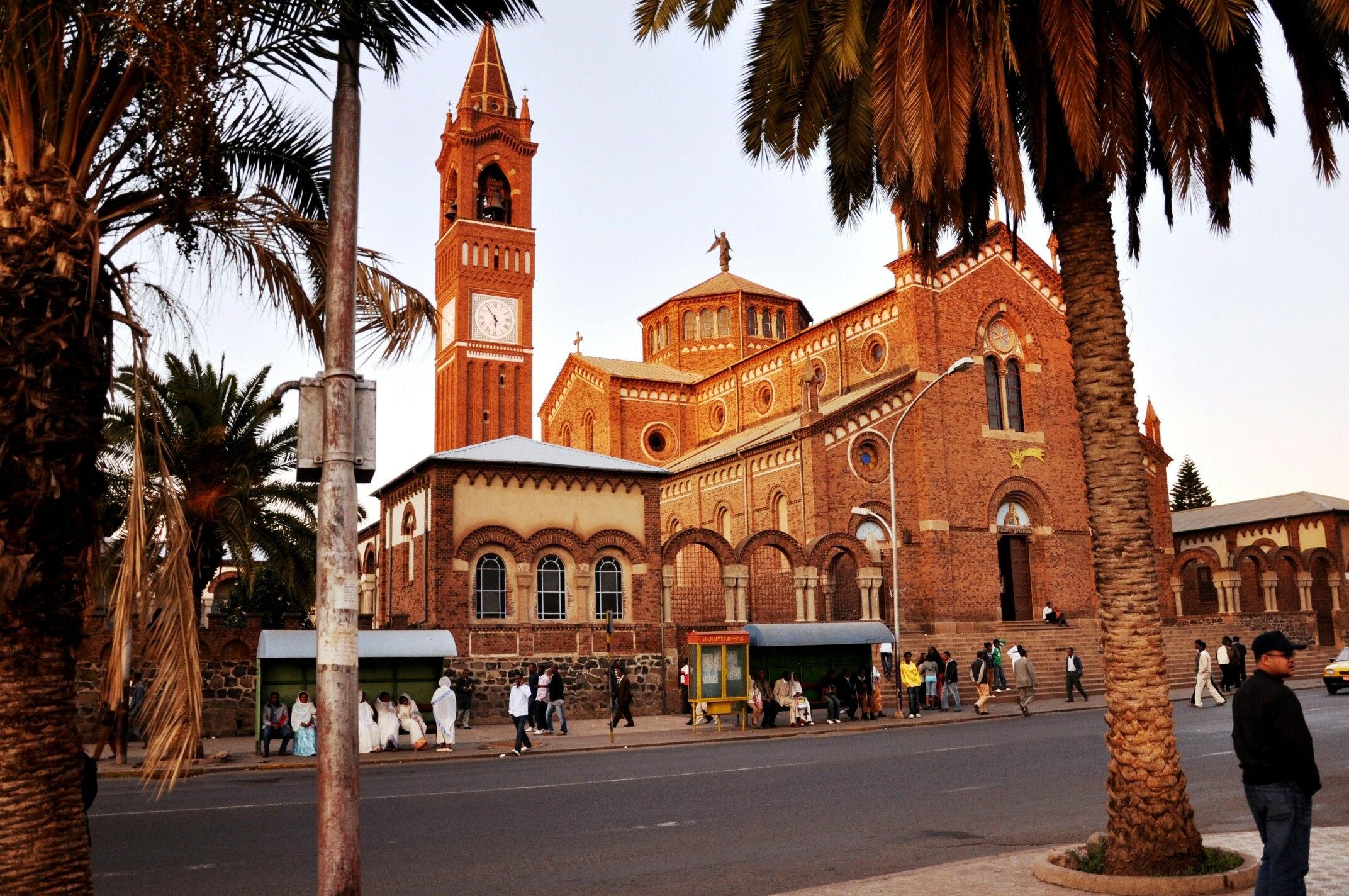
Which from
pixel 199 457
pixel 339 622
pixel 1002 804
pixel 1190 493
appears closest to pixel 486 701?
pixel 199 457

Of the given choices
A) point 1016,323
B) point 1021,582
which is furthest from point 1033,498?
point 1016,323

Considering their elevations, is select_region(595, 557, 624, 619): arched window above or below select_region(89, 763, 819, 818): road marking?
above

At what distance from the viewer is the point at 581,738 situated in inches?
958

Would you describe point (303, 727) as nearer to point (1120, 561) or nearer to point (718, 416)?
point (1120, 561)

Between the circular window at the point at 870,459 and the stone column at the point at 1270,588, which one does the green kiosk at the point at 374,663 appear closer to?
the circular window at the point at 870,459

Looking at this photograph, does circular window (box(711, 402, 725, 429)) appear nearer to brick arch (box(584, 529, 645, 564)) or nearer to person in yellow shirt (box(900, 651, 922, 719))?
brick arch (box(584, 529, 645, 564))

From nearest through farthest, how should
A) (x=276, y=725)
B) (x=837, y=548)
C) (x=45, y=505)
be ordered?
(x=45, y=505)
(x=276, y=725)
(x=837, y=548)

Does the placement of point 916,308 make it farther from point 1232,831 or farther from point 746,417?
point 1232,831

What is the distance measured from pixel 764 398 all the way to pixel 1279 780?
140 feet

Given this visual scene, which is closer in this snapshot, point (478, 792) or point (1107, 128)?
point (1107, 128)

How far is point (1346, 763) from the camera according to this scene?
49.3 ft

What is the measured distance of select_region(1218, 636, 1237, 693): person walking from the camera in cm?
3200

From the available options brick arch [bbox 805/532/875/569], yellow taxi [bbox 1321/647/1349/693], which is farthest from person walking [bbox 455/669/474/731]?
yellow taxi [bbox 1321/647/1349/693]

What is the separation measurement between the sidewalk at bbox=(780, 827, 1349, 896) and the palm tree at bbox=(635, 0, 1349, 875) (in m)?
0.69
